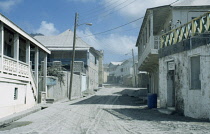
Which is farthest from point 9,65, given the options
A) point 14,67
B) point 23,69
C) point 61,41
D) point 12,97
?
point 61,41

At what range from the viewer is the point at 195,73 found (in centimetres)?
1248

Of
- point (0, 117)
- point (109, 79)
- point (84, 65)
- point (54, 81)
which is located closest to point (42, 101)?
point (54, 81)

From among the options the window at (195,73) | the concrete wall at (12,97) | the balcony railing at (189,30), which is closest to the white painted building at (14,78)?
the concrete wall at (12,97)

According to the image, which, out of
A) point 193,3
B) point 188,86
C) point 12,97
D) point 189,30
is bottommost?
point 12,97

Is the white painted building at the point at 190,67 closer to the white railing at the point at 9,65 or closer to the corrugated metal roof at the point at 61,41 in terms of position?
the white railing at the point at 9,65

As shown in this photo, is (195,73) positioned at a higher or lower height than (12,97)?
higher

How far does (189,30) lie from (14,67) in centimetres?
948

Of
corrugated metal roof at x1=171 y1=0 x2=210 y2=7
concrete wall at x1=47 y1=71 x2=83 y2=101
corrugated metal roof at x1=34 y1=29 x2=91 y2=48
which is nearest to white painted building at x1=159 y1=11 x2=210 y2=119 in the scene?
corrugated metal roof at x1=171 y1=0 x2=210 y2=7

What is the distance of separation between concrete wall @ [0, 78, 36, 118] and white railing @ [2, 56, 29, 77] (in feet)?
1.68

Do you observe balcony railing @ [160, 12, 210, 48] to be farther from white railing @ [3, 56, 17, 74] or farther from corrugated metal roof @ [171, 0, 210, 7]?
white railing @ [3, 56, 17, 74]

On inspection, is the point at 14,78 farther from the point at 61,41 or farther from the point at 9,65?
the point at 61,41

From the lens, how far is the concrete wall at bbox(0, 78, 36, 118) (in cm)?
1261

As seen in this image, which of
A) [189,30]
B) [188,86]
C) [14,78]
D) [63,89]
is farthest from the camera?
[63,89]

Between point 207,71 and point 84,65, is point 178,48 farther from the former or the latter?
point 84,65
